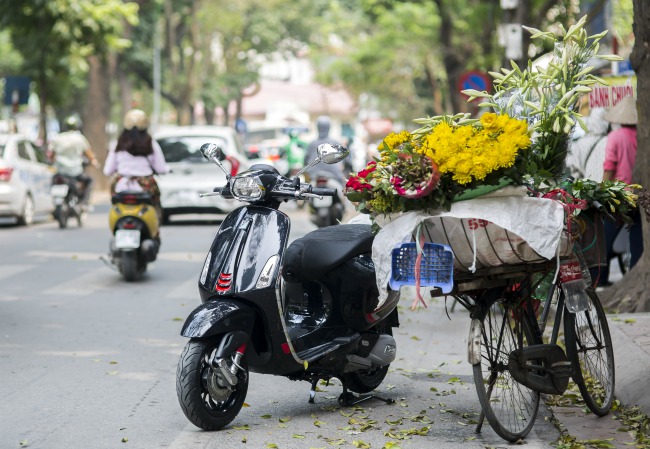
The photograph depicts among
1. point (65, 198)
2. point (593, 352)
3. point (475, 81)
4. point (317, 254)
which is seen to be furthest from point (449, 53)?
point (317, 254)

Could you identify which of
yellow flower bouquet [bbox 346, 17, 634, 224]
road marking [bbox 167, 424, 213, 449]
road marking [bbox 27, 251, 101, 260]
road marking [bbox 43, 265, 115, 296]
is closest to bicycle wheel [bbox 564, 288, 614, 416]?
Result: yellow flower bouquet [bbox 346, 17, 634, 224]

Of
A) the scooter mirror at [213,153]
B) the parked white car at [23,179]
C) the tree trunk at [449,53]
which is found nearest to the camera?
the scooter mirror at [213,153]

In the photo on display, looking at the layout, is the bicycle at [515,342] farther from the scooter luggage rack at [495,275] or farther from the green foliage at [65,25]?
the green foliage at [65,25]

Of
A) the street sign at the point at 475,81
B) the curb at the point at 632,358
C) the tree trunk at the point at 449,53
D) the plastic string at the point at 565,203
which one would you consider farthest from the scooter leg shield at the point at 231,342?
the tree trunk at the point at 449,53

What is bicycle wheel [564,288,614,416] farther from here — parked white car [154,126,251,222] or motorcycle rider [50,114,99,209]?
motorcycle rider [50,114,99,209]

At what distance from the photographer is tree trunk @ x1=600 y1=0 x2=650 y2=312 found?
9484 mm

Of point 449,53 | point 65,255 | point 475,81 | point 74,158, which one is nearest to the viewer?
point 65,255

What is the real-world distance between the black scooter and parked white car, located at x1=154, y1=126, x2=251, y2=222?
13089 millimetres

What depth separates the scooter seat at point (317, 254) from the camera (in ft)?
21.4

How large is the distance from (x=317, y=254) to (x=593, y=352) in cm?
162

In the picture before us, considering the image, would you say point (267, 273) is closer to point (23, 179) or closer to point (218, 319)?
point (218, 319)

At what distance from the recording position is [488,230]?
5676 millimetres

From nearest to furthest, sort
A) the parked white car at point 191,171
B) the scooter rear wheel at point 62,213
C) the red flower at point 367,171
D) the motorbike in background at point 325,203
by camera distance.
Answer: the red flower at point 367,171 → the motorbike in background at point 325,203 → the scooter rear wheel at point 62,213 → the parked white car at point 191,171

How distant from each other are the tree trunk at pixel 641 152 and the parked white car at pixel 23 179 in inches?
482
